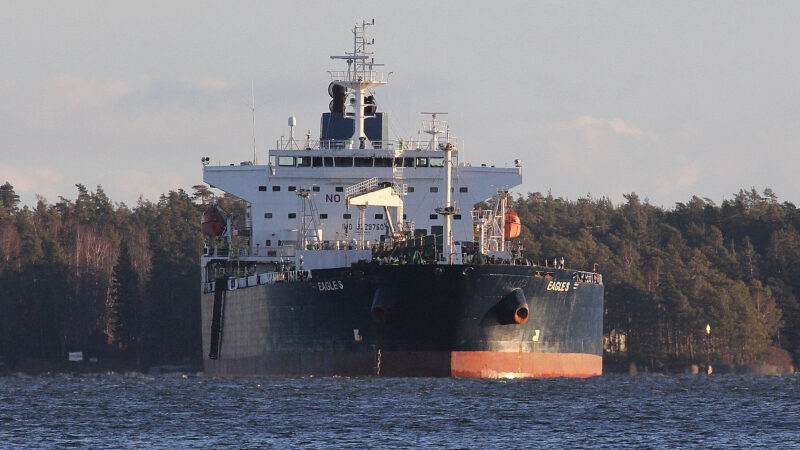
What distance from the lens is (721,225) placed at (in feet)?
463

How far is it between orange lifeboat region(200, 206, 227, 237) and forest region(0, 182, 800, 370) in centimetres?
2964

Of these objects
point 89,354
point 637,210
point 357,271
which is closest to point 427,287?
point 357,271

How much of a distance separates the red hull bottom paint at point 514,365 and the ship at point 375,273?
0.06 m

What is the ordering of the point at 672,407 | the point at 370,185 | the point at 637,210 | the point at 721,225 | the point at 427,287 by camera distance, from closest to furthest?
the point at 672,407 → the point at 427,287 → the point at 370,185 → the point at 721,225 → the point at 637,210

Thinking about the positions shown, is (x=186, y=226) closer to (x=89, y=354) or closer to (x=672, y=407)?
(x=89, y=354)

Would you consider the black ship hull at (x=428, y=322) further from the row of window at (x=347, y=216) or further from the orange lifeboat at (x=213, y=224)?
the orange lifeboat at (x=213, y=224)

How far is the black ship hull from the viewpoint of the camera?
190 feet

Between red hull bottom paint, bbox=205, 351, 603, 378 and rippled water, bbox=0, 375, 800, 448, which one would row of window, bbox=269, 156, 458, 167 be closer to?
red hull bottom paint, bbox=205, 351, 603, 378

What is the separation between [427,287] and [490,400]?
8.44 metres

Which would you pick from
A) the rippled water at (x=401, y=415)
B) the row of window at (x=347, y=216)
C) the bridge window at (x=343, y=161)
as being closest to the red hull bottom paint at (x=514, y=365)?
the rippled water at (x=401, y=415)

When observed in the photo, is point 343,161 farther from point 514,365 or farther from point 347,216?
point 514,365

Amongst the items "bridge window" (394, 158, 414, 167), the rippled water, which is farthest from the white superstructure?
the rippled water

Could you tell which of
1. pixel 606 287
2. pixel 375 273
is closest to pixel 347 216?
pixel 375 273

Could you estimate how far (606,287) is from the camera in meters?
107
